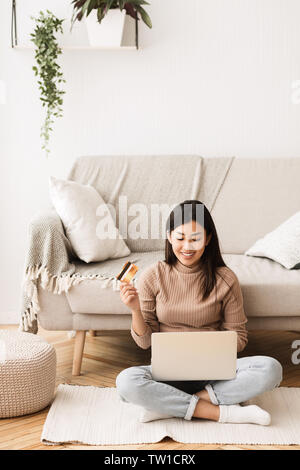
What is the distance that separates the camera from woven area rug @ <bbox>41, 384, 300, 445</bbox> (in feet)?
5.62

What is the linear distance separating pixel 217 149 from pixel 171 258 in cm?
117

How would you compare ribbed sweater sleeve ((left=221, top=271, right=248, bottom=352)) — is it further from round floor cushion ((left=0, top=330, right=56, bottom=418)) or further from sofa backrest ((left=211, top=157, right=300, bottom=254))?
sofa backrest ((left=211, top=157, right=300, bottom=254))

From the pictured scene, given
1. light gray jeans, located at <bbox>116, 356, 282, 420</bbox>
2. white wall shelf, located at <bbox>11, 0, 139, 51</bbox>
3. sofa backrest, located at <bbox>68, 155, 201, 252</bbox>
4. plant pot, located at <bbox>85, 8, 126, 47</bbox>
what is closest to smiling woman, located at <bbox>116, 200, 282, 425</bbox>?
light gray jeans, located at <bbox>116, 356, 282, 420</bbox>

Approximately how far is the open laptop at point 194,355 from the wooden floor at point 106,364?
20 centimetres

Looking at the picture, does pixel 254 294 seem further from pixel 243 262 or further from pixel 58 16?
pixel 58 16

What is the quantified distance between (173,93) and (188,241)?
4.33 feet

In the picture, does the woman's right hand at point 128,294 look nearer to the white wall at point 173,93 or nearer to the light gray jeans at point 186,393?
the light gray jeans at point 186,393

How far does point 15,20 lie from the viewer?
296cm

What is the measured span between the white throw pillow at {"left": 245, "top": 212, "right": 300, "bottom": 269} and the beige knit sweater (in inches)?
15.2

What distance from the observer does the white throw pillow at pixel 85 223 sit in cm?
239

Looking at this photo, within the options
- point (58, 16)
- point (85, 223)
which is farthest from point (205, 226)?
point (58, 16)

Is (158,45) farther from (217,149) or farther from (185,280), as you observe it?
(185,280)

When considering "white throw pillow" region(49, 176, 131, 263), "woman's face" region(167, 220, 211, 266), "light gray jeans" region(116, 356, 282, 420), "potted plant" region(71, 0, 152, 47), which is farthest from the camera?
"potted plant" region(71, 0, 152, 47)
